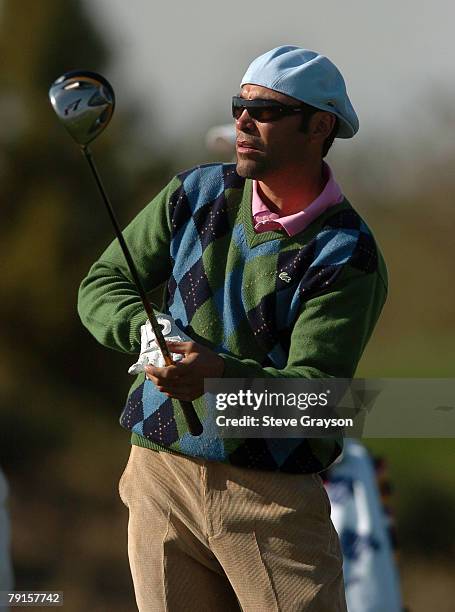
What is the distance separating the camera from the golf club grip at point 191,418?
83.5 inches

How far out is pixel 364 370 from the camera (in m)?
7.50

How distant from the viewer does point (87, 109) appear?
201 centimetres

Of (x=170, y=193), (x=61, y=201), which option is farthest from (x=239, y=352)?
(x=61, y=201)

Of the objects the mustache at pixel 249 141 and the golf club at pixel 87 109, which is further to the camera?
the mustache at pixel 249 141

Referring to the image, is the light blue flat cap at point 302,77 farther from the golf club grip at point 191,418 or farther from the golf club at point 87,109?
the golf club grip at point 191,418

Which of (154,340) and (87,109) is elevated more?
(87,109)

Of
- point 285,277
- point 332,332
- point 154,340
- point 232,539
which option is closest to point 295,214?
point 285,277

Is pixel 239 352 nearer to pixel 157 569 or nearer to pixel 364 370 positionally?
pixel 157 569

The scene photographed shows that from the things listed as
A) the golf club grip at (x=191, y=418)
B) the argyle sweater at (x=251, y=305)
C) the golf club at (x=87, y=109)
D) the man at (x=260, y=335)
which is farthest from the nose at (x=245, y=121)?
the golf club grip at (x=191, y=418)

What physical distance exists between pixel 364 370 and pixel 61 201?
198 cm

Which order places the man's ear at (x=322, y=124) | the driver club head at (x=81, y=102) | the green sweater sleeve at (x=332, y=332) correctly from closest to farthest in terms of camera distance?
the driver club head at (x=81, y=102)
the green sweater sleeve at (x=332, y=332)
the man's ear at (x=322, y=124)

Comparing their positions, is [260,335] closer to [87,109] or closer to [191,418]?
[191,418]

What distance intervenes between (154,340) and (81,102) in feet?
1.31

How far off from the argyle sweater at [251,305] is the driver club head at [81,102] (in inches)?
11.4
